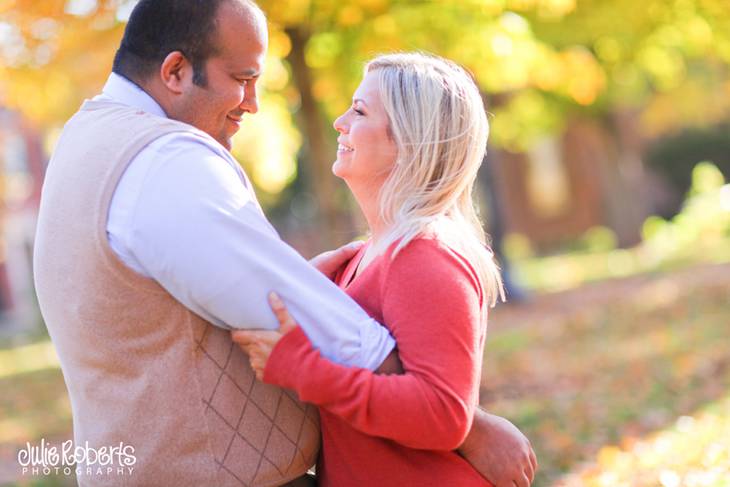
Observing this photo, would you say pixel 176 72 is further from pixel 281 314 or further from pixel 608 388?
pixel 608 388

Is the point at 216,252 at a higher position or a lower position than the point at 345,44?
higher

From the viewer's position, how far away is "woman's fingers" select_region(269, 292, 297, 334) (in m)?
2.24

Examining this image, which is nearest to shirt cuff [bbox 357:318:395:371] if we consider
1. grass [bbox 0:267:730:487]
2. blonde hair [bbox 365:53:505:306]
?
blonde hair [bbox 365:53:505:306]

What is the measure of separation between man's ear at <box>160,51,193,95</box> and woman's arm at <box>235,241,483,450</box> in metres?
0.70

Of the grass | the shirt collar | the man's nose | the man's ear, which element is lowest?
the grass

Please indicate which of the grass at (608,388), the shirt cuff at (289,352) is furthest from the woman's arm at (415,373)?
the grass at (608,388)

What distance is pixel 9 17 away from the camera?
7.74 m

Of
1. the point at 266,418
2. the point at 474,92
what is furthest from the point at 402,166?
the point at 266,418

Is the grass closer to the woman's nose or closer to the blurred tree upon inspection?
the blurred tree

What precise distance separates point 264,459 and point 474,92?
1124 millimetres

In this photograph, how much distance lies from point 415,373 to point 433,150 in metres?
0.62

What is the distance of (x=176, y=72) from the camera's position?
253cm

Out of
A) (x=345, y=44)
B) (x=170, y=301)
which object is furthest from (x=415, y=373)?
(x=345, y=44)

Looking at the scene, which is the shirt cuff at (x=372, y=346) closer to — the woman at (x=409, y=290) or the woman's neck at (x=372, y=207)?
the woman at (x=409, y=290)
